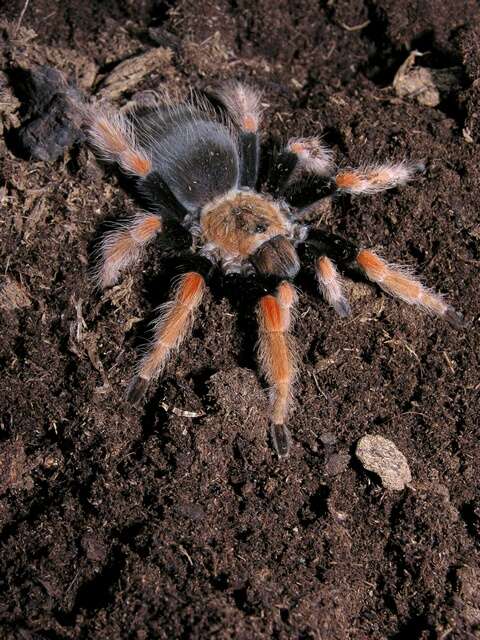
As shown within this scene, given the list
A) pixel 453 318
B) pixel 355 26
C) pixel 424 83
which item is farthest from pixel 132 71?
pixel 453 318

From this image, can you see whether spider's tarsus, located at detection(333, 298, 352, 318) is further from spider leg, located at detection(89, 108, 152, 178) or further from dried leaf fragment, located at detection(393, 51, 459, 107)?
dried leaf fragment, located at detection(393, 51, 459, 107)

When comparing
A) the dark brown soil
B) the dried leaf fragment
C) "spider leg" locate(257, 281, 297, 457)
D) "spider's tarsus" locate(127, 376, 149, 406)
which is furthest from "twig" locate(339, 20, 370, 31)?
"spider's tarsus" locate(127, 376, 149, 406)

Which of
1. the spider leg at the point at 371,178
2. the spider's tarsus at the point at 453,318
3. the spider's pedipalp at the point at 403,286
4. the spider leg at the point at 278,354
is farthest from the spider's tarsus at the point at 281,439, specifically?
the spider leg at the point at 371,178

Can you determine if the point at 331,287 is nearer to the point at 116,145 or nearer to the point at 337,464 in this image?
the point at 337,464

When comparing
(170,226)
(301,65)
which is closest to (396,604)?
(170,226)

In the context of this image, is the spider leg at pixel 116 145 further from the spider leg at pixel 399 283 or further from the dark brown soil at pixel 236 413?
the spider leg at pixel 399 283
